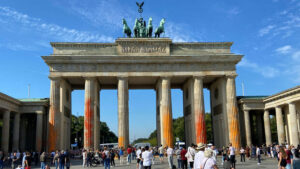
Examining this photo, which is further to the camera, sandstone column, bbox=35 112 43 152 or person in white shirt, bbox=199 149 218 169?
sandstone column, bbox=35 112 43 152

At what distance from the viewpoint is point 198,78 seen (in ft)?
148

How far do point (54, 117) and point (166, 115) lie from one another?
55.5 feet

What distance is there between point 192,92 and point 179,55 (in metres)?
6.69

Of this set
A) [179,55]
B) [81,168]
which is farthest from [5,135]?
[179,55]

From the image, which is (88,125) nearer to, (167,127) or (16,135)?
(16,135)

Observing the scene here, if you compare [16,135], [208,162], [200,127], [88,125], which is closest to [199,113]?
[200,127]

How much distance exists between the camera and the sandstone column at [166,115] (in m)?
43.4

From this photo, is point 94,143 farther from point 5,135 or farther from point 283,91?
point 283,91

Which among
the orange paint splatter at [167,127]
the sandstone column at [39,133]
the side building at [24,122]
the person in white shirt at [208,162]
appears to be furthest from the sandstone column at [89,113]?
the person in white shirt at [208,162]

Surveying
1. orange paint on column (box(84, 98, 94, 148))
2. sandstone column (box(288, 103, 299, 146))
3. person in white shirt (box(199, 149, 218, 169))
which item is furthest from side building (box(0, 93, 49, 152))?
sandstone column (box(288, 103, 299, 146))

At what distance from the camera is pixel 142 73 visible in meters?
44.7

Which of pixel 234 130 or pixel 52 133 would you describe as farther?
pixel 234 130

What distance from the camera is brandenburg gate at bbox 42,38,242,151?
43.6 m

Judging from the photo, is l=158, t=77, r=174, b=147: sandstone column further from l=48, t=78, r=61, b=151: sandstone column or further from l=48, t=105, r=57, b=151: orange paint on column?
l=48, t=105, r=57, b=151: orange paint on column
